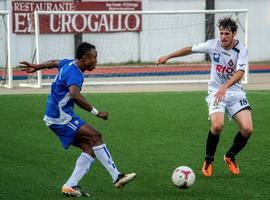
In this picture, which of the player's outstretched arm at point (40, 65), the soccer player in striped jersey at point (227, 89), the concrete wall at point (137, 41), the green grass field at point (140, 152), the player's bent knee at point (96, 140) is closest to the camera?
the player's bent knee at point (96, 140)

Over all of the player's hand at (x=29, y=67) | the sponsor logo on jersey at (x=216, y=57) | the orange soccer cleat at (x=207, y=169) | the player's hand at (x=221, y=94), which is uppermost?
the sponsor logo on jersey at (x=216, y=57)

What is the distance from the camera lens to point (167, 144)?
1293 cm

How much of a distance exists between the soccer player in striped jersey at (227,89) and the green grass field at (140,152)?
0.98ft

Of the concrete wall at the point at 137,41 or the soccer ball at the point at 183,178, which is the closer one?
the soccer ball at the point at 183,178

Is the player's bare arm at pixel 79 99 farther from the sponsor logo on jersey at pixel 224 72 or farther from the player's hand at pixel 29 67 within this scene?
the sponsor logo on jersey at pixel 224 72

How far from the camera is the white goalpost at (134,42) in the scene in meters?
26.0

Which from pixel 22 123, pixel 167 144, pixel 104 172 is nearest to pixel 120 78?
pixel 22 123

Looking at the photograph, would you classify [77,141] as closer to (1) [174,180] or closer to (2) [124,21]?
(1) [174,180]

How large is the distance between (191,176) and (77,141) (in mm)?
1335

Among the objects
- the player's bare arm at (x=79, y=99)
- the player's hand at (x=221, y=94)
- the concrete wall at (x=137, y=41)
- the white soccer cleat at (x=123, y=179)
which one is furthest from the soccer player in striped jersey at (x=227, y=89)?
the concrete wall at (x=137, y=41)

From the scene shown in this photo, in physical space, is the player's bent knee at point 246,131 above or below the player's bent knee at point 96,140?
below

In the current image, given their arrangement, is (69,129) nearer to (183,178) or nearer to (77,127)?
(77,127)

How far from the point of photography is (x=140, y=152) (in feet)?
39.9

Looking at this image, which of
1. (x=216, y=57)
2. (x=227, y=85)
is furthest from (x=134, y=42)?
(x=227, y=85)
